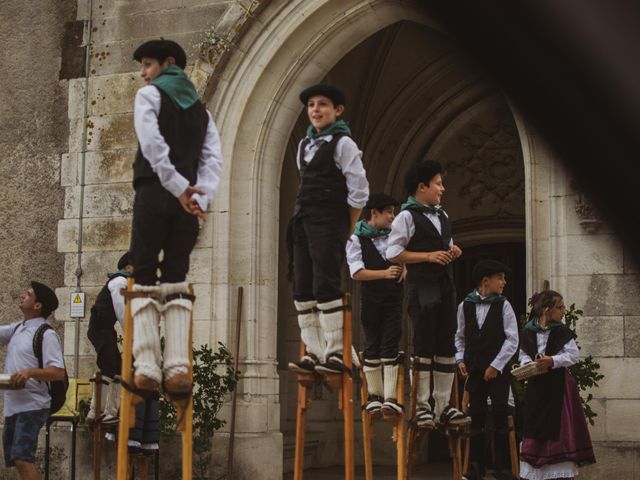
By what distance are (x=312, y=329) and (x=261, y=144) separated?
478cm

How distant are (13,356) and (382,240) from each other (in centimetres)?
253

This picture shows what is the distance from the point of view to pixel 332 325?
472cm

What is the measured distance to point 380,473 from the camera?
11.0m

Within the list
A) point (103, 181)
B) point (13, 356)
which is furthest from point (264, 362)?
point (13, 356)

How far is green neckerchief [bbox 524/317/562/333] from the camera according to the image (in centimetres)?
743

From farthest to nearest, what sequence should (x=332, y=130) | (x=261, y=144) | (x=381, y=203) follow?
(x=261, y=144) → (x=381, y=203) → (x=332, y=130)

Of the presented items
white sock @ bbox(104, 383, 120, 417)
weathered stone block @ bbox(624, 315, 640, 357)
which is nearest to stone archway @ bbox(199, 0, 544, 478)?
white sock @ bbox(104, 383, 120, 417)

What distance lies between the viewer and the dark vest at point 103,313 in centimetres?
745

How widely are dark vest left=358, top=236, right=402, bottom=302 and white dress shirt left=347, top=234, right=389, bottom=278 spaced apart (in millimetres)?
18

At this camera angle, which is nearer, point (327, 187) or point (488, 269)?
point (327, 187)

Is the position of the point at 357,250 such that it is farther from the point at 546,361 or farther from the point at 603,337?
the point at 603,337

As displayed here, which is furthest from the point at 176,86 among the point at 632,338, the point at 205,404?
the point at 632,338

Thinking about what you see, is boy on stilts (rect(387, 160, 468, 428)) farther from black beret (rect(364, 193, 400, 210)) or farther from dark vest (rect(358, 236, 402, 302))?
black beret (rect(364, 193, 400, 210))

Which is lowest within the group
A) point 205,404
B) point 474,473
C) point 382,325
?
point 474,473
